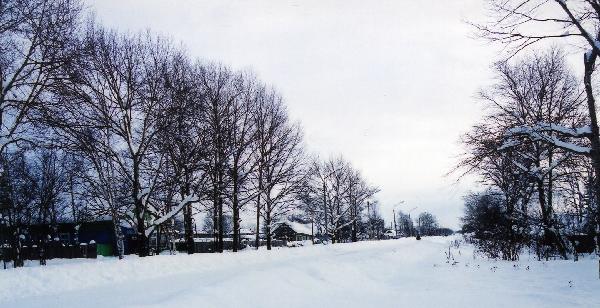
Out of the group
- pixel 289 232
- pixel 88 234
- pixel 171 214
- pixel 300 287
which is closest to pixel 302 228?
pixel 289 232

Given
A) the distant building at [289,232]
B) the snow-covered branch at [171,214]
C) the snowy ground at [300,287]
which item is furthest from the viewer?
the distant building at [289,232]

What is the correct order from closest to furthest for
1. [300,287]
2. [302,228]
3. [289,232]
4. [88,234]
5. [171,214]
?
[300,287]
[171,214]
[88,234]
[289,232]
[302,228]

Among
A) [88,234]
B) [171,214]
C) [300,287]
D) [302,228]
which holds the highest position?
[171,214]

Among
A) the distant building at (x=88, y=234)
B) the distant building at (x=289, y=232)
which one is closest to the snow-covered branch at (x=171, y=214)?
the distant building at (x=88, y=234)

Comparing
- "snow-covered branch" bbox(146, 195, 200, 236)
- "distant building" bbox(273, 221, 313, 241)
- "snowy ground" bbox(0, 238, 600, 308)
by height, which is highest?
"snow-covered branch" bbox(146, 195, 200, 236)

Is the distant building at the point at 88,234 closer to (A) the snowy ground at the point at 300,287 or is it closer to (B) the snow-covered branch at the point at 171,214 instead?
(B) the snow-covered branch at the point at 171,214

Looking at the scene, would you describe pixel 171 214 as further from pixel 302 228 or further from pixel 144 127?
pixel 302 228

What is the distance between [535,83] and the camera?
21.3 m

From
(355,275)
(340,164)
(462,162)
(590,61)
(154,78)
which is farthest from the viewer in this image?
(340,164)

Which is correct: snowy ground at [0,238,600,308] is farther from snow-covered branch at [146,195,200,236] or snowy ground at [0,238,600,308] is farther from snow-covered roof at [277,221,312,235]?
snow-covered roof at [277,221,312,235]

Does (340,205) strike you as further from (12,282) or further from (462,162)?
(12,282)

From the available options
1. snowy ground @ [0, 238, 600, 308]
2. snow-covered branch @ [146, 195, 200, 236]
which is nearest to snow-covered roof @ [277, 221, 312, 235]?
snow-covered branch @ [146, 195, 200, 236]

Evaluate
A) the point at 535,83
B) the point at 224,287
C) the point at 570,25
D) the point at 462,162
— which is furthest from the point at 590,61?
the point at 535,83

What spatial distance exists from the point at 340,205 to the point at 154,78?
32597 mm
